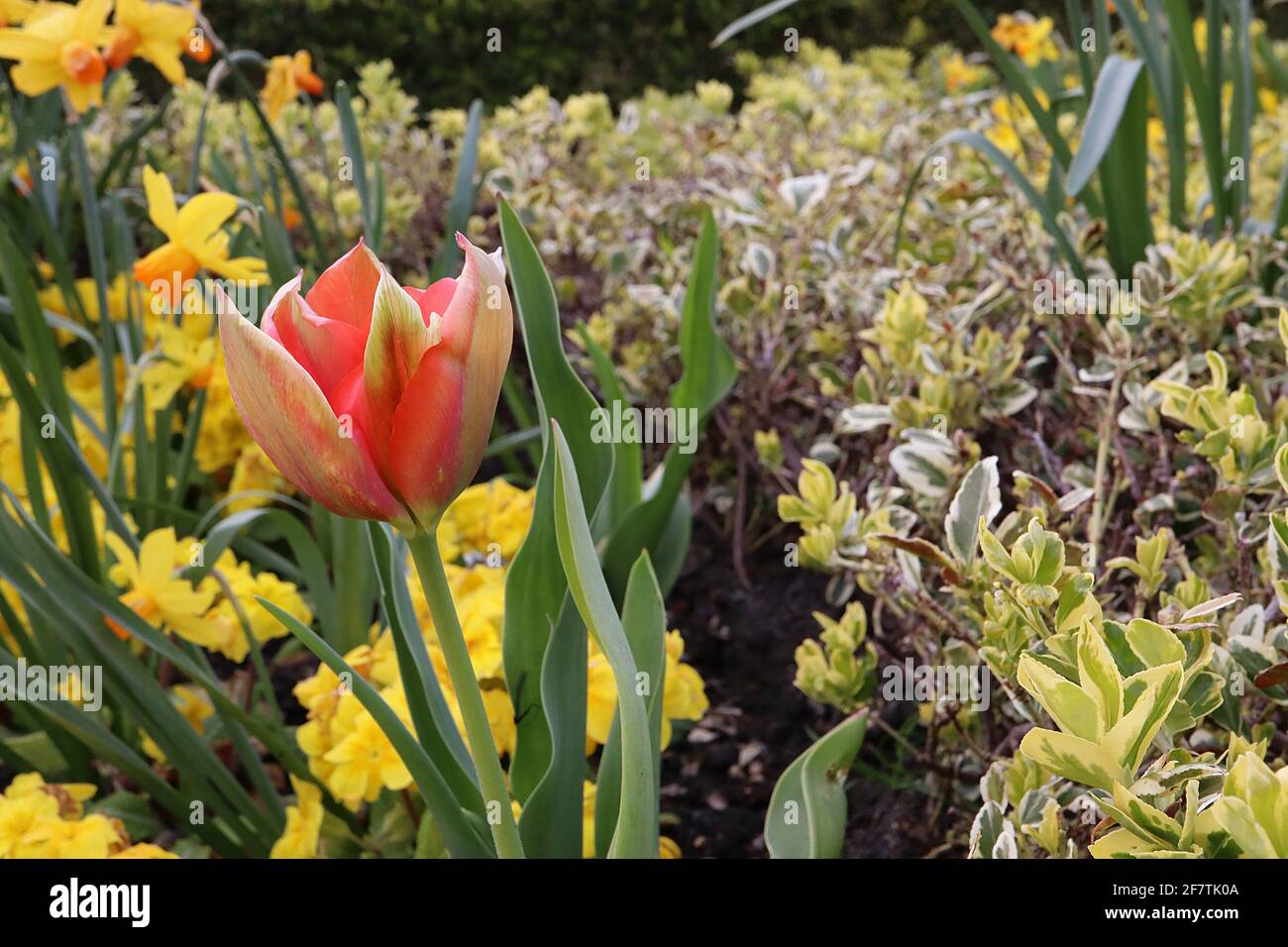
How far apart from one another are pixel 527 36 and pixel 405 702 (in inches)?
229

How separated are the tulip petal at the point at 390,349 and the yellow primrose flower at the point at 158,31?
1.35m

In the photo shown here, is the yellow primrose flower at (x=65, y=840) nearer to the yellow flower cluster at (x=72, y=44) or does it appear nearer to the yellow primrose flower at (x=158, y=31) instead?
the yellow flower cluster at (x=72, y=44)

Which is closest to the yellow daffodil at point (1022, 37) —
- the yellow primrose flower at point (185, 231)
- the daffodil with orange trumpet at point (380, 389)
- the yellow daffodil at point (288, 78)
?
the yellow daffodil at point (288, 78)

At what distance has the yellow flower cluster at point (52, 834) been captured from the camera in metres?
1.07

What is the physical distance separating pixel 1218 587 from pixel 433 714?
2.45 feet

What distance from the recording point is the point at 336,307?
0.63m

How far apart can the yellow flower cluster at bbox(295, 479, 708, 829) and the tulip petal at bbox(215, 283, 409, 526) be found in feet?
1.53

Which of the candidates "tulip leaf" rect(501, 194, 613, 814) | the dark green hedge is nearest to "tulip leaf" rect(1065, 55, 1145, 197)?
"tulip leaf" rect(501, 194, 613, 814)

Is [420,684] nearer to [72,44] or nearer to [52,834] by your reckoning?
[52,834]

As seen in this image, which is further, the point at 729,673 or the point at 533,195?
the point at 533,195

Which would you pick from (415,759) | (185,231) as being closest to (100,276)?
(185,231)

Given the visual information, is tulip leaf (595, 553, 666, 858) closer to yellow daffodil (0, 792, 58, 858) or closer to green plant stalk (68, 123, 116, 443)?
yellow daffodil (0, 792, 58, 858)
